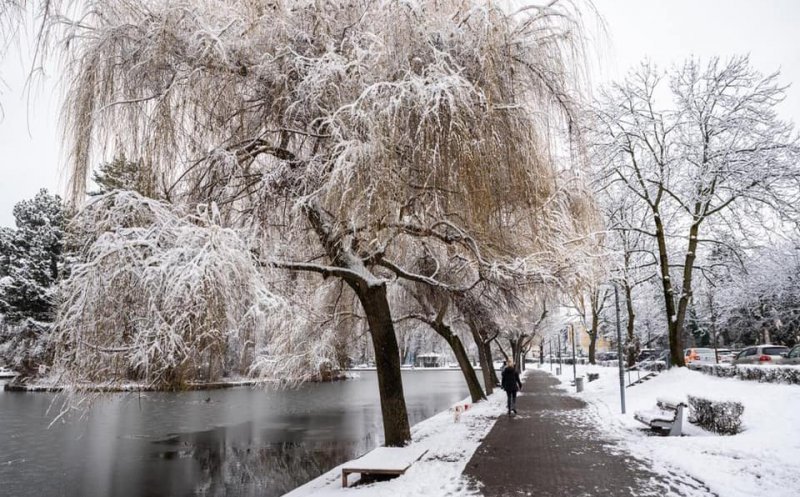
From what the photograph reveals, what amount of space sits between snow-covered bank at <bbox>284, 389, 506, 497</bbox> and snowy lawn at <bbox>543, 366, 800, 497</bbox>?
3031mm

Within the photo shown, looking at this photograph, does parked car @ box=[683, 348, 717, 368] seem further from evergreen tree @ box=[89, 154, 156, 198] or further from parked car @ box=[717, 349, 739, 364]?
evergreen tree @ box=[89, 154, 156, 198]

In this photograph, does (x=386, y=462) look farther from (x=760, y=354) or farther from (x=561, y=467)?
(x=760, y=354)

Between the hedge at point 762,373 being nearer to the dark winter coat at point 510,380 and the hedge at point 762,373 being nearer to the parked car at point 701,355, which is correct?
the dark winter coat at point 510,380

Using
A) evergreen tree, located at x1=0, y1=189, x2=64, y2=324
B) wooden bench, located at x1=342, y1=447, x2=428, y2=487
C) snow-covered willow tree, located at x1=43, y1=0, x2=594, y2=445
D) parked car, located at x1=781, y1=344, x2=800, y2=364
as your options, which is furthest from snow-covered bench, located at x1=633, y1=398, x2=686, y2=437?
evergreen tree, located at x1=0, y1=189, x2=64, y2=324

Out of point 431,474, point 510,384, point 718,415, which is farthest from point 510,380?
point 431,474

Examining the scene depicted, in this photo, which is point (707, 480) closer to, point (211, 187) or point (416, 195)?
point (416, 195)

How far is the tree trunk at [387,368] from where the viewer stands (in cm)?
1017

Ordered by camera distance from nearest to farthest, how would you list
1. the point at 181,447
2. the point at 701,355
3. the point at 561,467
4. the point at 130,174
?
the point at 130,174, the point at 561,467, the point at 181,447, the point at 701,355

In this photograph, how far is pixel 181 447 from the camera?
55.7 feet

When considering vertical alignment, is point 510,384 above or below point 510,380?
below

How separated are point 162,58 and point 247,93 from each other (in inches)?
49.6

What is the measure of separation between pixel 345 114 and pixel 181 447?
546 inches

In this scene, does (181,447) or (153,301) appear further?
(181,447)

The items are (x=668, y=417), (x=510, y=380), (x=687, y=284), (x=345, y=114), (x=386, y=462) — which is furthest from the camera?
(x=687, y=284)
